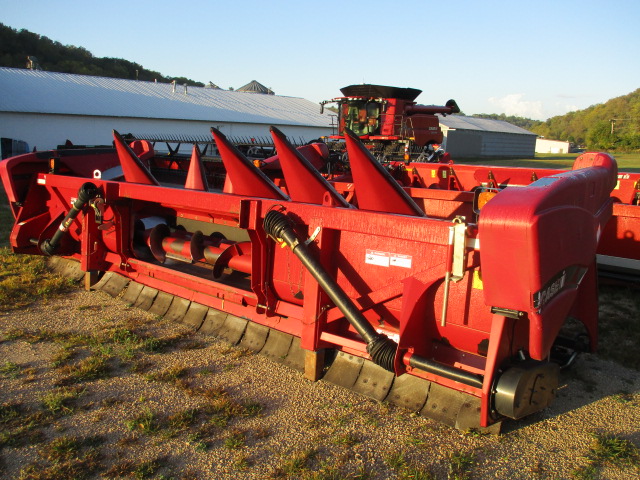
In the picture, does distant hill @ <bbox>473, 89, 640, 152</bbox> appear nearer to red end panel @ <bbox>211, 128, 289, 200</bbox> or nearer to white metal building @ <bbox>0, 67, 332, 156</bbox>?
white metal building @ <bbox>0, 67, 332, 156</bbox>

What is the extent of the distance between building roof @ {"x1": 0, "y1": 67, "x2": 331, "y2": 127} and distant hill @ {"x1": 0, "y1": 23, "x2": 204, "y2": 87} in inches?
811

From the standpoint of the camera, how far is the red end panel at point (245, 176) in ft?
12.0

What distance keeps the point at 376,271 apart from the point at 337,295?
397mm

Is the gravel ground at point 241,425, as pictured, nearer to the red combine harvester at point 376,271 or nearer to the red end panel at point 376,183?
the red combine harvester at point 376,271

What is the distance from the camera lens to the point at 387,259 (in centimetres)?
300

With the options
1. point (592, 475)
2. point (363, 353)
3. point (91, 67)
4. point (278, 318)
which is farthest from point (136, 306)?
point (91, 67)

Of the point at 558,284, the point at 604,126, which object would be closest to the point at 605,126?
the point at 604,126

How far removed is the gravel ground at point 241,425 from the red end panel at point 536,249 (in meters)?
0.67

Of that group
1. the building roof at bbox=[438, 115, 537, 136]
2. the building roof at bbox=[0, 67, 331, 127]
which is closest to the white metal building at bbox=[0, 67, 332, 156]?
the building roof at bbox=[0, 67, 331, 127]

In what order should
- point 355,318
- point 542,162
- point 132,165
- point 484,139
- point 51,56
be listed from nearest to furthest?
point 355,318
point 132,165
point 542,162
point 484,139
point 51,56

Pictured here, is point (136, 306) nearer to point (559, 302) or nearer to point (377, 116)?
point (559, 302)

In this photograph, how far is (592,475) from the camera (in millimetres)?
2391

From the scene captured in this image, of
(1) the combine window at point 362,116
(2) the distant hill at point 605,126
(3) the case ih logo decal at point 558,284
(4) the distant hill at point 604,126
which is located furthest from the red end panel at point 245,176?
(2) the distant hill at point 605,126

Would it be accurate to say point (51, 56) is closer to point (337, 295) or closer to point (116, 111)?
point (116, 111)
